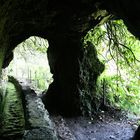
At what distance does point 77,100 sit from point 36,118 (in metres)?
5.04

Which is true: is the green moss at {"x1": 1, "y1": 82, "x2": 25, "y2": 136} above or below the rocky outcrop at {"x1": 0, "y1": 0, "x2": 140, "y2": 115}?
below

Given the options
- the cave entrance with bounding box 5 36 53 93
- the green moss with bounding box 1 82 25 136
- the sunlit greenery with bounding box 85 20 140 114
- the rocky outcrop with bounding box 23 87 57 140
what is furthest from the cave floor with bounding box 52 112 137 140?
the cave entrance with bounding box 5 36 53 93

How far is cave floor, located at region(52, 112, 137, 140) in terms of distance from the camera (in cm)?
764

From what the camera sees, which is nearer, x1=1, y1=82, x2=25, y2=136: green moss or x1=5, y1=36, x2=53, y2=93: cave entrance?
x1=1, y1=82, x2=25, y2=136: green moss

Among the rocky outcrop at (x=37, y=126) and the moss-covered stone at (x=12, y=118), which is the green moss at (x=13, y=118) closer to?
the moss-covered stone at (x=12, y=118)

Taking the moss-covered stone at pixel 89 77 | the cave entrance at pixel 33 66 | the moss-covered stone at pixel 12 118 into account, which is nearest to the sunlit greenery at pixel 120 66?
the moss-covered stone at pixel 89 77

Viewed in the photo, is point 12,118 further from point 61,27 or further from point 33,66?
point 33,66

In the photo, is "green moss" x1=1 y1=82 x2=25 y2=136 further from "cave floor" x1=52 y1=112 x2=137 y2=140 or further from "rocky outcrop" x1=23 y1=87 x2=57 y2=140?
"cave floor" x1=52 y1=112 x2=137 y2=140

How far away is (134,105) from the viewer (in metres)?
10.5

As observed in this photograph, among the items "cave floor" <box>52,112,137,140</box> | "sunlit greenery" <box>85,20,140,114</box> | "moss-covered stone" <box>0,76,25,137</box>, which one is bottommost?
"cave floor" <box>52,112,137,140</box>

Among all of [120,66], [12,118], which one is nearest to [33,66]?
[120,66]

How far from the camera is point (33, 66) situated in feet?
58.0

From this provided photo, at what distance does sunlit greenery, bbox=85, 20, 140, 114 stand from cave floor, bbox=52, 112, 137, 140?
1.12 metres

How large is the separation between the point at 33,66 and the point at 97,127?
9.75m
